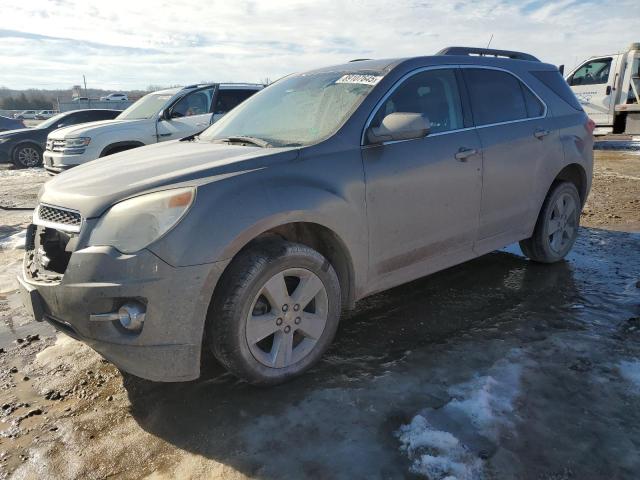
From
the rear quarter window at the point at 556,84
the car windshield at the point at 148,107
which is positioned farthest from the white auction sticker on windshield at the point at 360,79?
the car windshield at the point at 148,107

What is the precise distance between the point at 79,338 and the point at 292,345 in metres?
1.12

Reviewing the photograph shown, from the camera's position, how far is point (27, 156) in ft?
46.1

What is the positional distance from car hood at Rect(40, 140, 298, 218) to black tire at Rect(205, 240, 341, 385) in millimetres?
459

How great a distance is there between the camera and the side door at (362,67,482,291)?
3.23 metres

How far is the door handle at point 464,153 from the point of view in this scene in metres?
3.65

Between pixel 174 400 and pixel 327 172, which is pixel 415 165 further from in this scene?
pixel 174 400

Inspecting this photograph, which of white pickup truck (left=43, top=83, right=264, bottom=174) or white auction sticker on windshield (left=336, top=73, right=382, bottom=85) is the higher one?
white auction sticker on windshield (left=336, top=73, right=382, bottom=85)

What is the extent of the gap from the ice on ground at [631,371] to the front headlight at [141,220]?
2584 mm

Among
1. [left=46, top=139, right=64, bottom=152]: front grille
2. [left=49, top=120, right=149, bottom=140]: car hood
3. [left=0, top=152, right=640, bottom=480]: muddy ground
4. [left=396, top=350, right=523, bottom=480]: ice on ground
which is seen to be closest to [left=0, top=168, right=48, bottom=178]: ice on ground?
[left=46, top=139, right=64, bottom=152]: front grille

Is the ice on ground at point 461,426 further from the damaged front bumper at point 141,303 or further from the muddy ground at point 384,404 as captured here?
the damaged front bumper at point 141,303

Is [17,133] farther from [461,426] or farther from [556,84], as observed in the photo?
[461,426]

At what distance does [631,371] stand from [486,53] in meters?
2.79

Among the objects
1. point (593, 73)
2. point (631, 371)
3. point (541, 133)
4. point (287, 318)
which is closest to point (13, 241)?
point (287, 318)

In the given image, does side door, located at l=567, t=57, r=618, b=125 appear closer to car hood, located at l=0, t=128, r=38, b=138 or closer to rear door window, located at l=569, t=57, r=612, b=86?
rear door window, located at l=569, t=57, r=612, b=86
